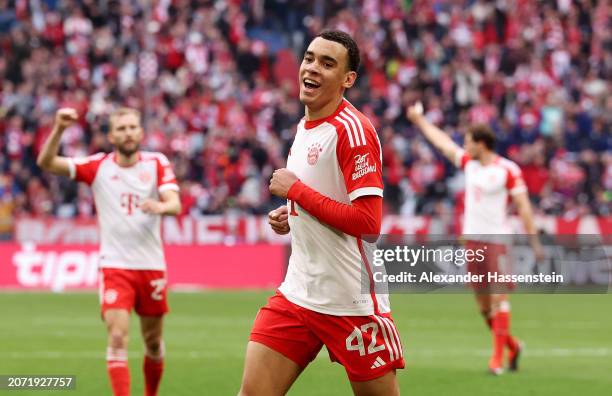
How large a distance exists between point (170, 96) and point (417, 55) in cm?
637

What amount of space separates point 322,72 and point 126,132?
13.2 ft

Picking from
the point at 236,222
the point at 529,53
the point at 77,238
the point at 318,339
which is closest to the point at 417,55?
the point at 529,53

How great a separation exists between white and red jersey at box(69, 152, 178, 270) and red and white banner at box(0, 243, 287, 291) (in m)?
13.3

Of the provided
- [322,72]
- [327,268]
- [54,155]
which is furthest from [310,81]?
[54,155]

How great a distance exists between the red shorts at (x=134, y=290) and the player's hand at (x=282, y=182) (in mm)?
3604

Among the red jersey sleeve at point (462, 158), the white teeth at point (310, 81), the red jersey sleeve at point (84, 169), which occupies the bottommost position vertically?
the red jersey sleeve at point (462, 158)

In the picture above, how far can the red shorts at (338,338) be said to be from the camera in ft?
21.4

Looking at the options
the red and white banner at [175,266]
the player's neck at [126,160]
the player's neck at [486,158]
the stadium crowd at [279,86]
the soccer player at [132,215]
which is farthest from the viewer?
the stadium crowd at [279,86]

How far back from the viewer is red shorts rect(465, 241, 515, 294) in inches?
505

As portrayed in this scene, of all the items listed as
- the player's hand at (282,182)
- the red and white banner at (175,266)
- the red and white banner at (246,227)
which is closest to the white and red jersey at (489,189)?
the player's hand at (282,182)

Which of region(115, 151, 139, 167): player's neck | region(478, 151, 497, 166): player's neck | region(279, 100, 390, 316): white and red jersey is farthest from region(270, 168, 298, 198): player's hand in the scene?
region(478, 151, 497, 166): player's neck

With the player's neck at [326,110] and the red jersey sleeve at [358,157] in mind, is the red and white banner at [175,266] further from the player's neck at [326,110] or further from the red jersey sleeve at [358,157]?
the red jersey sleeve at [358,157]

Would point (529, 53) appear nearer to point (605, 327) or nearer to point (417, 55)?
point (417, 55)

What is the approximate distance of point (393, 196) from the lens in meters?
26.9
